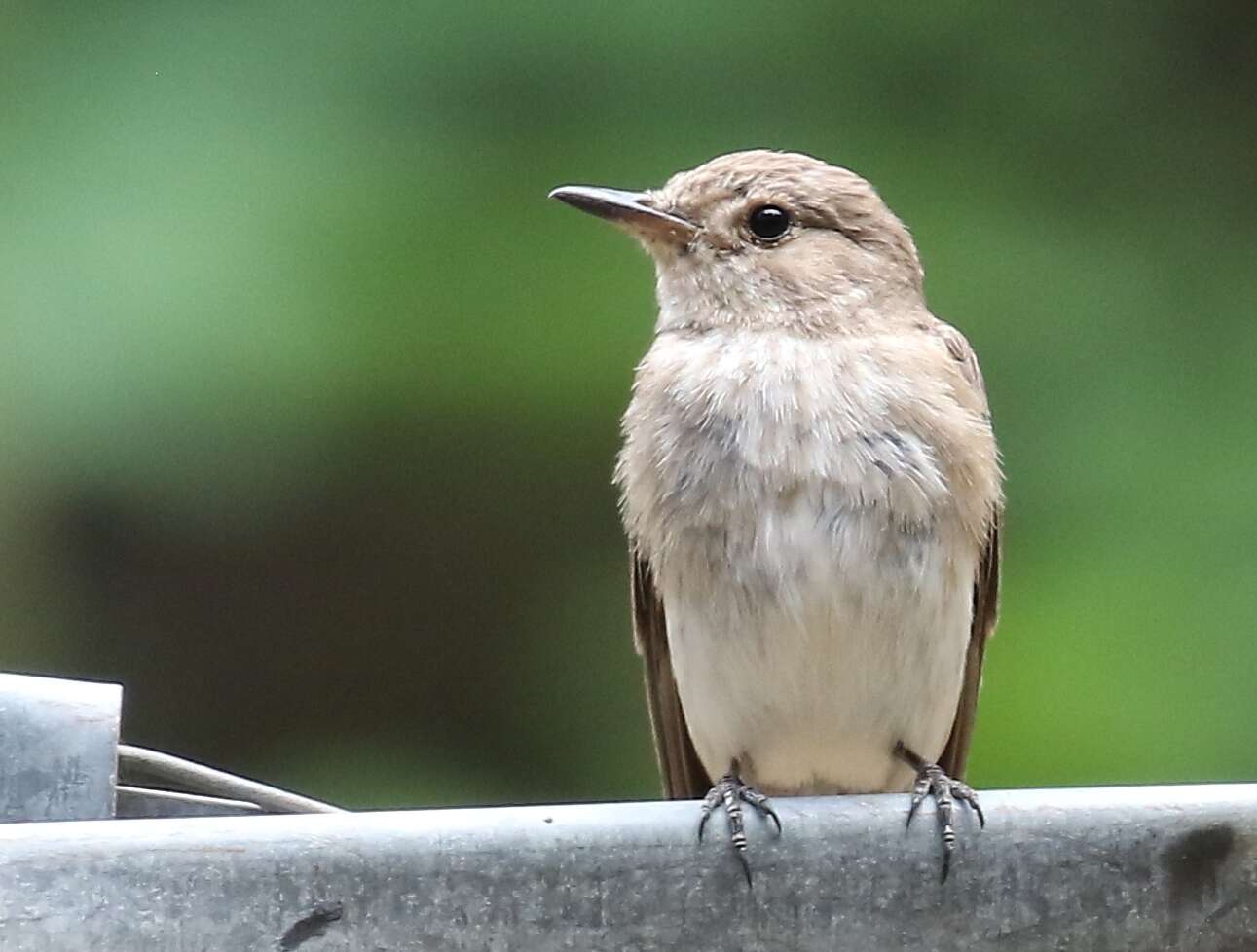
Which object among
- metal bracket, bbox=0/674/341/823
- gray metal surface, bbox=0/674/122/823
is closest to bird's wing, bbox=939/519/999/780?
metal bracket, bbox=0/674/341/823

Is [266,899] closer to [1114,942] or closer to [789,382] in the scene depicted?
[1114,942]

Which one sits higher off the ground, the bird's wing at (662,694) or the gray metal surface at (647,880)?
the bird's wing at (662,694)

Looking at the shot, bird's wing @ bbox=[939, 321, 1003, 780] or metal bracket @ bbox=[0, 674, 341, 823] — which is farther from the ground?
bird's wing @ bbox=[939, 321, 1003, 780]

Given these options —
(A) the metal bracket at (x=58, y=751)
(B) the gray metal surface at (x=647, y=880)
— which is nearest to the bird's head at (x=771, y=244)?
(A) the metal bracket at (x=58, y=751)

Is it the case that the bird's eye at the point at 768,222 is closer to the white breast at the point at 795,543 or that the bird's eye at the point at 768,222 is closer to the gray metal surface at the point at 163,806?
the white breast at the point at 795,543

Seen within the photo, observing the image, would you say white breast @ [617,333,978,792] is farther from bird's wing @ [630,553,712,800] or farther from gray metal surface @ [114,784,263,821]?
gray metal surface @ [114,784,263,821]

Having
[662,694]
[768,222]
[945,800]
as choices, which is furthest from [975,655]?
[945,800]

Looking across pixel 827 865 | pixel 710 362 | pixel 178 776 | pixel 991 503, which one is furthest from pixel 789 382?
pixel 827 865
